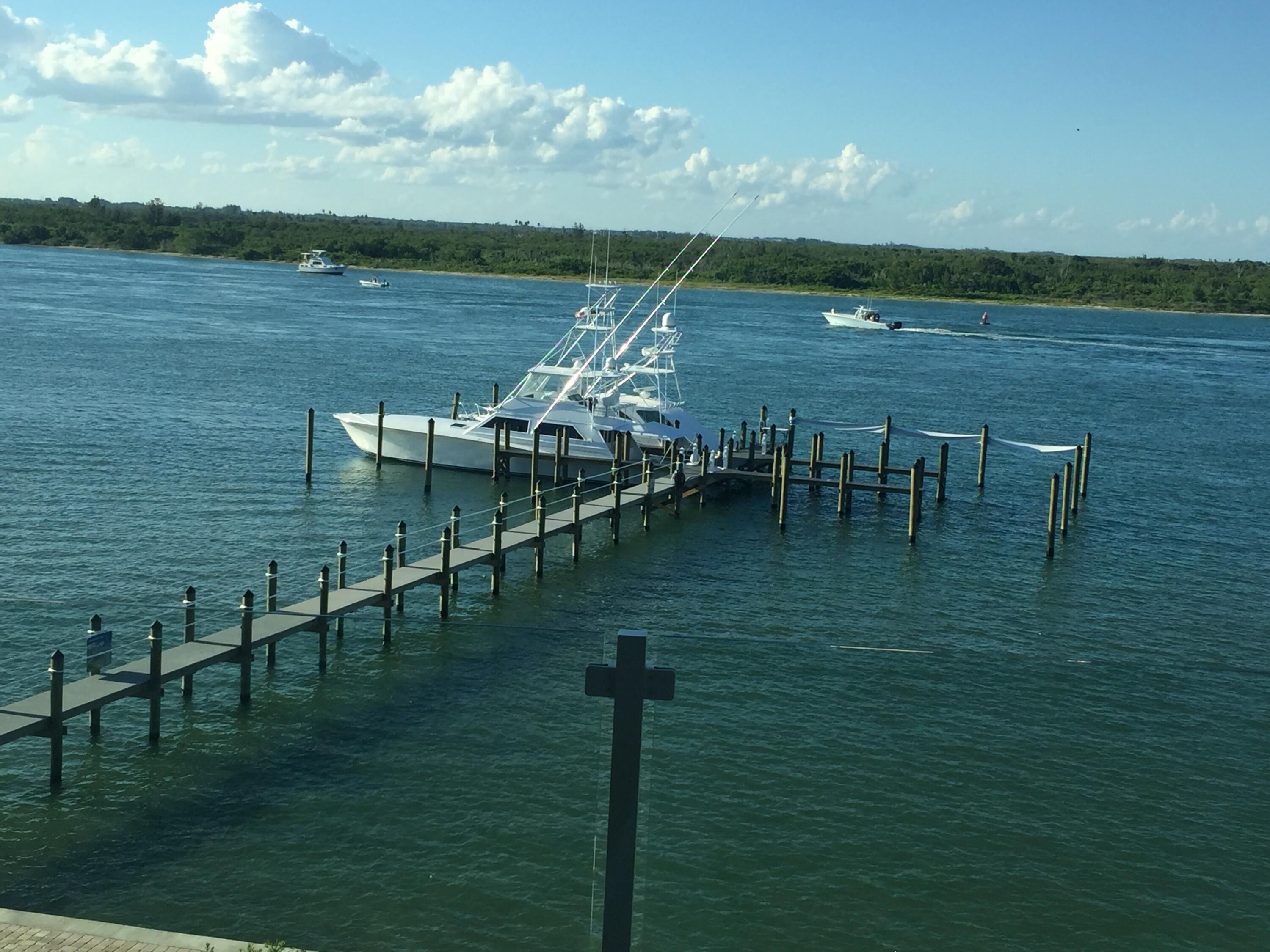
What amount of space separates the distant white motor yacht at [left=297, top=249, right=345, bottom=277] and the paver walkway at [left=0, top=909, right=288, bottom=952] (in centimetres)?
16974

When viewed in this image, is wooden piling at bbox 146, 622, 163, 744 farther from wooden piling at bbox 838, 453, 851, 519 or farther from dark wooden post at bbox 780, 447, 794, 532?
wooden piling at bbox 838, 453, 851, 519

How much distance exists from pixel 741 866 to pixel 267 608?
1042 centimetres

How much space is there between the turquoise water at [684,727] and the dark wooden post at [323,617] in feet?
1.07

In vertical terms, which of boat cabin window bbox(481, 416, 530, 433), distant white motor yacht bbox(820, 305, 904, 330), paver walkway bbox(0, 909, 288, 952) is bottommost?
paver walkway bbox(0, 909, 288, 952)

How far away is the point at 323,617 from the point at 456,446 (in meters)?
21.4

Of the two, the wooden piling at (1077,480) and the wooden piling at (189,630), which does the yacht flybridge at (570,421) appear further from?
the wooden piling at (189,630)

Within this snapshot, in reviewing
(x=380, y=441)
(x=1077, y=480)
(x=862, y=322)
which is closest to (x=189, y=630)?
(x=380, y=441)

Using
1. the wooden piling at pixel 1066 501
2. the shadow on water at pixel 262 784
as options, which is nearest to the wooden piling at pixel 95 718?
the shadow on water at pixel 262 784

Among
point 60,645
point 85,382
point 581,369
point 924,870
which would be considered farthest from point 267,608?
point 85,382

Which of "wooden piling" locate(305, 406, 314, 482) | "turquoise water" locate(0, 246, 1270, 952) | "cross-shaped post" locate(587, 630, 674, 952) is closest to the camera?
"cross-shaped post" locate(587, 630, 674, 952)

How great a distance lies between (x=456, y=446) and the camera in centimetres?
4375

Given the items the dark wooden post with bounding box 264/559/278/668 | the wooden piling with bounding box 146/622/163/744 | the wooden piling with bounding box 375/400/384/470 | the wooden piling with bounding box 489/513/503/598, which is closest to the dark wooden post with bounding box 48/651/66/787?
the wooden piling with bounding box 146/622/163/744

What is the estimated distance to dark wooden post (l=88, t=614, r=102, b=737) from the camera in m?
19.2

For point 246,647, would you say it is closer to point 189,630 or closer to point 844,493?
point 189,630
